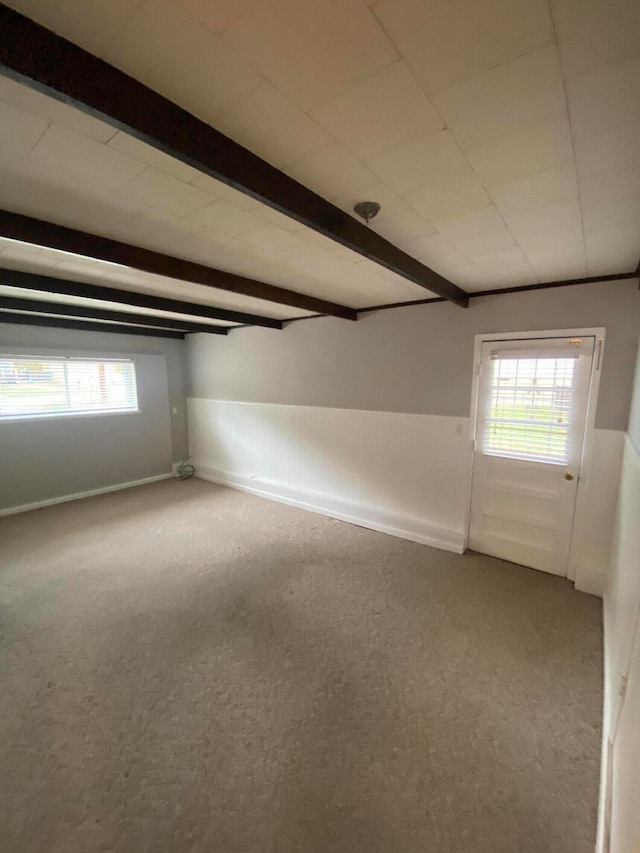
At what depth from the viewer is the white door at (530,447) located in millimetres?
2650

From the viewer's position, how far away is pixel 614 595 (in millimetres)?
2051

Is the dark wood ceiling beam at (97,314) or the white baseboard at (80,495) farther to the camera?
the white baseboard at (80,495)

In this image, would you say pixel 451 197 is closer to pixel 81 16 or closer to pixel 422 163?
pixel 422 163

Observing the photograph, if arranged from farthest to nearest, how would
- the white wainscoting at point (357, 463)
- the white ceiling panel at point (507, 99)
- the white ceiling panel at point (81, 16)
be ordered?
the white wainscoting at point (357, 463) → the white ceiling panel at point (507, 99) → the white ceiling panel at point (81, 16)

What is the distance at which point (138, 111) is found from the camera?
2.93 feet

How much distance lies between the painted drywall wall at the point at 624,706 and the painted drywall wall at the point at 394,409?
0.72 metres

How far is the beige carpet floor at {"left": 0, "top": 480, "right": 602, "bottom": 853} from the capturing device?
1.27 metres

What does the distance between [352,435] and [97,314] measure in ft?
10.1

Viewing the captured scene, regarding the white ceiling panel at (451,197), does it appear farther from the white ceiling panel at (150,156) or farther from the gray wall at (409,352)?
the gray wall at (409,352)

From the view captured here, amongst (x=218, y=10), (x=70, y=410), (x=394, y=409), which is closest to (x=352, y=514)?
(x=394, y=409)

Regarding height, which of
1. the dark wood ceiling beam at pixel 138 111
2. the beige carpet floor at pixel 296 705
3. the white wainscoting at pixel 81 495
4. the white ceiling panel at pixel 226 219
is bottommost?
the beige carpet floor at pixel 296 705

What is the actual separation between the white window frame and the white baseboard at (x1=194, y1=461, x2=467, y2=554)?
1.59m

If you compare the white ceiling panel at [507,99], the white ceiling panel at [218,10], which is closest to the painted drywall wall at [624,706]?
the white ceiling panel at [507,99]

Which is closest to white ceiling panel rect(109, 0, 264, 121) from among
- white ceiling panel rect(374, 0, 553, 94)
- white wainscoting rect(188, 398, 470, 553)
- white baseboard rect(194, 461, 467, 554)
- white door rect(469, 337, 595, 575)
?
white ceiling panel rect(374, 0, 553, 94)
